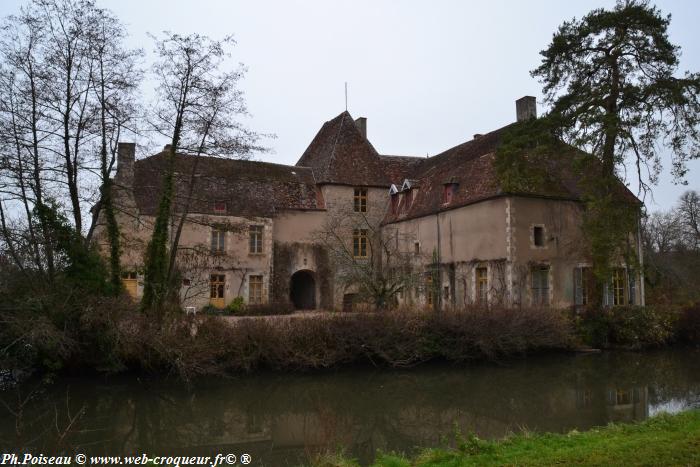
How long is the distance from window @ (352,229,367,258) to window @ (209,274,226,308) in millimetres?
6130

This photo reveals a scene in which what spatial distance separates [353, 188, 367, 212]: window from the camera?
2480 centimetres

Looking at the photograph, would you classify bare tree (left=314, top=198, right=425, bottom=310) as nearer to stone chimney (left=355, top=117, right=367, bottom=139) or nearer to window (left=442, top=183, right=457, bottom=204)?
window (left=442, top=183, right=457, bottom=204)

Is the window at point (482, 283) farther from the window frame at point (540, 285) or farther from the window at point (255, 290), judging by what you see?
the window at point (255, 290)

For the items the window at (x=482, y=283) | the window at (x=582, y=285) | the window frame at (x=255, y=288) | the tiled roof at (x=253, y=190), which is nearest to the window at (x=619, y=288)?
the window at (x=582, y=285)

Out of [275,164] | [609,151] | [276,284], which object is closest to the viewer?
[609,151]

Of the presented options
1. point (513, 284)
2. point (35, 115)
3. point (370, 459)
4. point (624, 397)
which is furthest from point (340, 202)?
point (370, 459)

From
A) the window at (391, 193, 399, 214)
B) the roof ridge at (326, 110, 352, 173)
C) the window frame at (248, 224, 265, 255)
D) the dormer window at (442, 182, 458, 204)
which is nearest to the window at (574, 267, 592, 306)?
the dormer window at (442, 182, 458, 204)

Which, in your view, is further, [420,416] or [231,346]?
[231,346]

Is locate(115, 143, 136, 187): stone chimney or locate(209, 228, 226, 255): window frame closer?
locate(115, 143, 136, 187): stone chimney

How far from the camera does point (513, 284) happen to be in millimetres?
17797

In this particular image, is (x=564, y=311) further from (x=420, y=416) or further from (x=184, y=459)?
(x=184, y=459)

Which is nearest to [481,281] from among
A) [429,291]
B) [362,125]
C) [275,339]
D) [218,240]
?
[429,291]

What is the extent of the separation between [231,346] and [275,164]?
1398cm

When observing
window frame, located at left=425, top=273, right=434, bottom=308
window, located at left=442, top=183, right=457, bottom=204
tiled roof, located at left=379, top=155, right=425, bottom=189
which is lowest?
window frame, located at left=425, top=273, right=434, bottom=308
